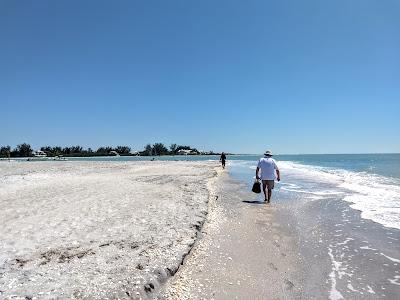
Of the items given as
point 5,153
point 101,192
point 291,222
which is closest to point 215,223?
point 291,222

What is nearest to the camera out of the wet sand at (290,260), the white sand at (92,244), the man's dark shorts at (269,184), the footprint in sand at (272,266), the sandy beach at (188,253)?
the white sand at (92,244)

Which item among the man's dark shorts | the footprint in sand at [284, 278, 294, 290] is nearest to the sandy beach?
the footprint in sand at [284, 278, 294, 290]

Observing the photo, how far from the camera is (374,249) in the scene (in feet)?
26.1

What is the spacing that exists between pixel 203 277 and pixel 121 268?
1.32 meters

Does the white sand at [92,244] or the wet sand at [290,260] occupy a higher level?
the white sand at [92,244]

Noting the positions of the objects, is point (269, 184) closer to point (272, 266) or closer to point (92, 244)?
point (272, 266)

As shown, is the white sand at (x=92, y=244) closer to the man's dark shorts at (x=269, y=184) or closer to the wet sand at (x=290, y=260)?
the wet sand at (x=290, y=260)

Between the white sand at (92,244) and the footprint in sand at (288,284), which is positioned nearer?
the white sand at (92,244)

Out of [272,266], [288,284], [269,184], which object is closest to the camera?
[288,284]

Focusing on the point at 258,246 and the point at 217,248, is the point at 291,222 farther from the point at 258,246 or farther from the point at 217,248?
the point at 217,248

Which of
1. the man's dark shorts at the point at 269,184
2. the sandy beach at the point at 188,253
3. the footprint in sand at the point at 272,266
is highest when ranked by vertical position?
the man's dark shorts at the point at 269,184

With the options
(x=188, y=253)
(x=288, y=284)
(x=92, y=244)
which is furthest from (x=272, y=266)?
(x=92, y=244)

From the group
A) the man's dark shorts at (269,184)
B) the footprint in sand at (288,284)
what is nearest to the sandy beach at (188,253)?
the footprint in sand at (288,284)

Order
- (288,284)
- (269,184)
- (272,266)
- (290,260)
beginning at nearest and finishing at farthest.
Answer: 1. (288,284)
2. (272,266)
3. (290,260)
4. (269,184)
